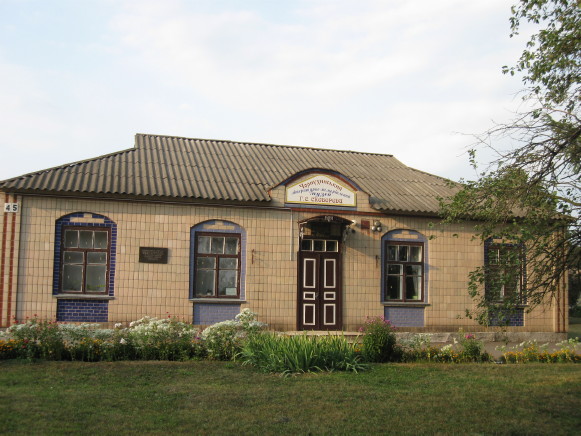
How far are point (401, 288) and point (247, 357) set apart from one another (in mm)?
6768

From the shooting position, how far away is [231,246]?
16406 millimetres

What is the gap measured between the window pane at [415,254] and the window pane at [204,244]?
5774 millimetres

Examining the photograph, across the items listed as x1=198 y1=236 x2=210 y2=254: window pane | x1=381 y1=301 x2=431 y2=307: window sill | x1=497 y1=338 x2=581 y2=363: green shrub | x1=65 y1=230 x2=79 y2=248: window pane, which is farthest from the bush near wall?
x1=381 y1=301 x2=431 y2=307: window sill

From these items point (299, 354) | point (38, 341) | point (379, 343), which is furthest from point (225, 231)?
point (38, 341)

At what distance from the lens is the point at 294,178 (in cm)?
1670

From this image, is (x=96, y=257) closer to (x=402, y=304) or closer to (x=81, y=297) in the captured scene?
(x=81, y=297)

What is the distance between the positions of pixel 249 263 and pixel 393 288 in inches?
166

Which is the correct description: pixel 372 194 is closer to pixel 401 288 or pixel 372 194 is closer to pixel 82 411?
pixel 401 288

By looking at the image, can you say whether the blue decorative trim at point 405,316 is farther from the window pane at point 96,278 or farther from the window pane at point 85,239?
the window pane at point 85,239

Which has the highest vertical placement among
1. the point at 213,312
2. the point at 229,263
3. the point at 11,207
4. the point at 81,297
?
the point at 11,207

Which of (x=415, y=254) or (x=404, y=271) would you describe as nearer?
(x=404, y=271)

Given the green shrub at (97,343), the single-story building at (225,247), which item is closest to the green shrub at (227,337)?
the green shrub at (97,343)

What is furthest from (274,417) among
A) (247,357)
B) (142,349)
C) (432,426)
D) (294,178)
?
(294,178)

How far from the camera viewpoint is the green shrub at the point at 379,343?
508 inches
